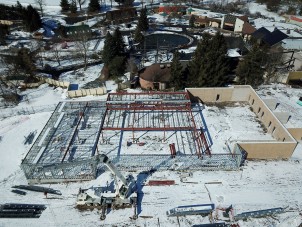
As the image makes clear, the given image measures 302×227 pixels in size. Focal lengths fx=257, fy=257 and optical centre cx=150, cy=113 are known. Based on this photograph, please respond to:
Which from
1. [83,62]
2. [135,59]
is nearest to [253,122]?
[135,59]

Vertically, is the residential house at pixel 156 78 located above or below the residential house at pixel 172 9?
below

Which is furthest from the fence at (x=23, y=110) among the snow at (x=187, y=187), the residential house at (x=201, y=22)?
the residential house at (x=201, y=22)

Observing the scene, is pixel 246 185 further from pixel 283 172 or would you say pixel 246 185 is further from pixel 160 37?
pixel 160 37

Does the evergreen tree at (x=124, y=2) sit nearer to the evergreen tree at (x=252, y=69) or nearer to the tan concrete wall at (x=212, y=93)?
the evergreen tree at (x=252, y=69)

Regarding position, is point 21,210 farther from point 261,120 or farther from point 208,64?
point 261,120

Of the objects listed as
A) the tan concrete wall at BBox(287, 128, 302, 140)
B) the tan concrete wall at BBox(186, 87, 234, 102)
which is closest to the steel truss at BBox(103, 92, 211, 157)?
the tan concrete wall at BBox(186, 87, 234, 102)

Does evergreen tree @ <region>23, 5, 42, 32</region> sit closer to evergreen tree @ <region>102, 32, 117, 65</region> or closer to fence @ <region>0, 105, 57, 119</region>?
evergreen tree @ <region>102, 32, 117, 65</region>

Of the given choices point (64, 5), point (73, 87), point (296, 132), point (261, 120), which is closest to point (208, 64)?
point (261, 120)
